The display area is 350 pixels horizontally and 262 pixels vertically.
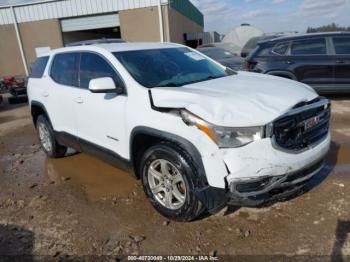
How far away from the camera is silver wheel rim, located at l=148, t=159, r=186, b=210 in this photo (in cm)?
324

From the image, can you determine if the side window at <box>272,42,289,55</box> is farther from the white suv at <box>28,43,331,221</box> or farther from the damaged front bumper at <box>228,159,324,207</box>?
the damaged front bumper at <box>228,159,324,207</box>

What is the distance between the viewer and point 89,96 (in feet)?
13.5

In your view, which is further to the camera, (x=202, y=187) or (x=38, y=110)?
(x=38, y=110)

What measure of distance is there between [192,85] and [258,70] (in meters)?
5.47

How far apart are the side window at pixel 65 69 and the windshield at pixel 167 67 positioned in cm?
92

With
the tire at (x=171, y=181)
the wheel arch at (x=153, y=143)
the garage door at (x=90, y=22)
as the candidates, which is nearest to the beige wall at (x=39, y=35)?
the garage door at (x=90, y=22)

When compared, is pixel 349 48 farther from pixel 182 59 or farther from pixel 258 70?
pixel 182 59

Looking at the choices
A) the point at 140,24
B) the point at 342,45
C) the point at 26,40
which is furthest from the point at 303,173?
the point at 26,40

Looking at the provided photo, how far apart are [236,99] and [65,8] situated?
70.6 feet

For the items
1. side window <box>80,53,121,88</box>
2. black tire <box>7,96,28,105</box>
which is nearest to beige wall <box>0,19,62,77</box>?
black tire <box>7,96,28,105</box>

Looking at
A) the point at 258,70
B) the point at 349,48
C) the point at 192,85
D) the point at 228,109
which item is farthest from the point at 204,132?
the point at 349,48

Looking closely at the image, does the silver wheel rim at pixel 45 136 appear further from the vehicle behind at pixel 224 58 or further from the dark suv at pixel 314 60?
the vehicle behind at pixel 224 58

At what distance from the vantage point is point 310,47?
8.25 m

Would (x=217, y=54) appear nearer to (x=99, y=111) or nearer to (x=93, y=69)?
(x=93, y=69)
